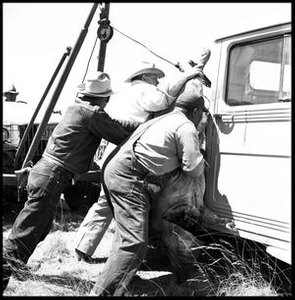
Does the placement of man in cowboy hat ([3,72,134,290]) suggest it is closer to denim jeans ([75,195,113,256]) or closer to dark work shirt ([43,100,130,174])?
dark work shirt ([43,100,130,174])

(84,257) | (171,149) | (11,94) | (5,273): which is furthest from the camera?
(11,94)

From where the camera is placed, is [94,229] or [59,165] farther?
[94,229]

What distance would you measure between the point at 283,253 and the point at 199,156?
1.00 m

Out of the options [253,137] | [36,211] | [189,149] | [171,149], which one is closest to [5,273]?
[36,211]

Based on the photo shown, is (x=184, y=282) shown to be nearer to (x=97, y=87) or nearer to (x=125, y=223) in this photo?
(x=125, y=223)

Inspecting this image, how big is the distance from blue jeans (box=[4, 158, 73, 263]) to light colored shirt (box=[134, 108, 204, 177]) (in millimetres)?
903

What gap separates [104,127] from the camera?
4.14 metres

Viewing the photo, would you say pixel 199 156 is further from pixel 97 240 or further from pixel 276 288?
pixel 97 240

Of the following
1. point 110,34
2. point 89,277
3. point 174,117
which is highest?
point 110,34

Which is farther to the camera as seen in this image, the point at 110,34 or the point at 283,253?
the point at 110,34

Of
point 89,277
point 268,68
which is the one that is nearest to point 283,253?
point 268,68

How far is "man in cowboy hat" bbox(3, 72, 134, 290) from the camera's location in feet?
13.3

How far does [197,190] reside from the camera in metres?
3.99

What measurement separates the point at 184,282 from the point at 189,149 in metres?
1.31
